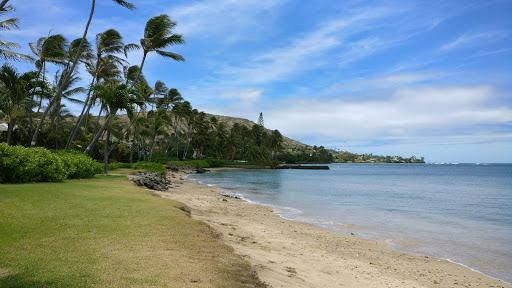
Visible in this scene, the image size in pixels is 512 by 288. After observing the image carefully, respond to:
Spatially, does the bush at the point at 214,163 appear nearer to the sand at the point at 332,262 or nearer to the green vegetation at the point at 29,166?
the green vegetation at the point at 29,166

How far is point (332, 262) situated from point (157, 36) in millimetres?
20455

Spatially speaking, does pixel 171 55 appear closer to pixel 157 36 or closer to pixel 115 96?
pixel 157 36

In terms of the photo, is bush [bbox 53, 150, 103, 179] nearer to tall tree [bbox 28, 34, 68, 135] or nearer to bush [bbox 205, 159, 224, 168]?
tall tree [bbox 28, 34, 68, 135]

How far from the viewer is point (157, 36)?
23.0 metres

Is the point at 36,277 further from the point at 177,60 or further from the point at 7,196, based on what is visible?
→ the point at 177,60

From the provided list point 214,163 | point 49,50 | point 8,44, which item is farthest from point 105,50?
point 214,163

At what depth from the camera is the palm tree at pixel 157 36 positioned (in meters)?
23.0

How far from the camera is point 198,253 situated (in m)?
5.36

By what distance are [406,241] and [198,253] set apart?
7.90m

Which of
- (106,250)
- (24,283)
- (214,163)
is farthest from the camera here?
(214,163)

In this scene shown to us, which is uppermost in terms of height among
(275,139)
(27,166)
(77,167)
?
(275,139)

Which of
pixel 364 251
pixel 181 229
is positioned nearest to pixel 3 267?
pixel 181 229

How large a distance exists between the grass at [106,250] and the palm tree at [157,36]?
1715 cm

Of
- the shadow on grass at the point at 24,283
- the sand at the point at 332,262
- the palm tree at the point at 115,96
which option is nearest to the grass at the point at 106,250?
the shadow on grass at the point at 24,283
